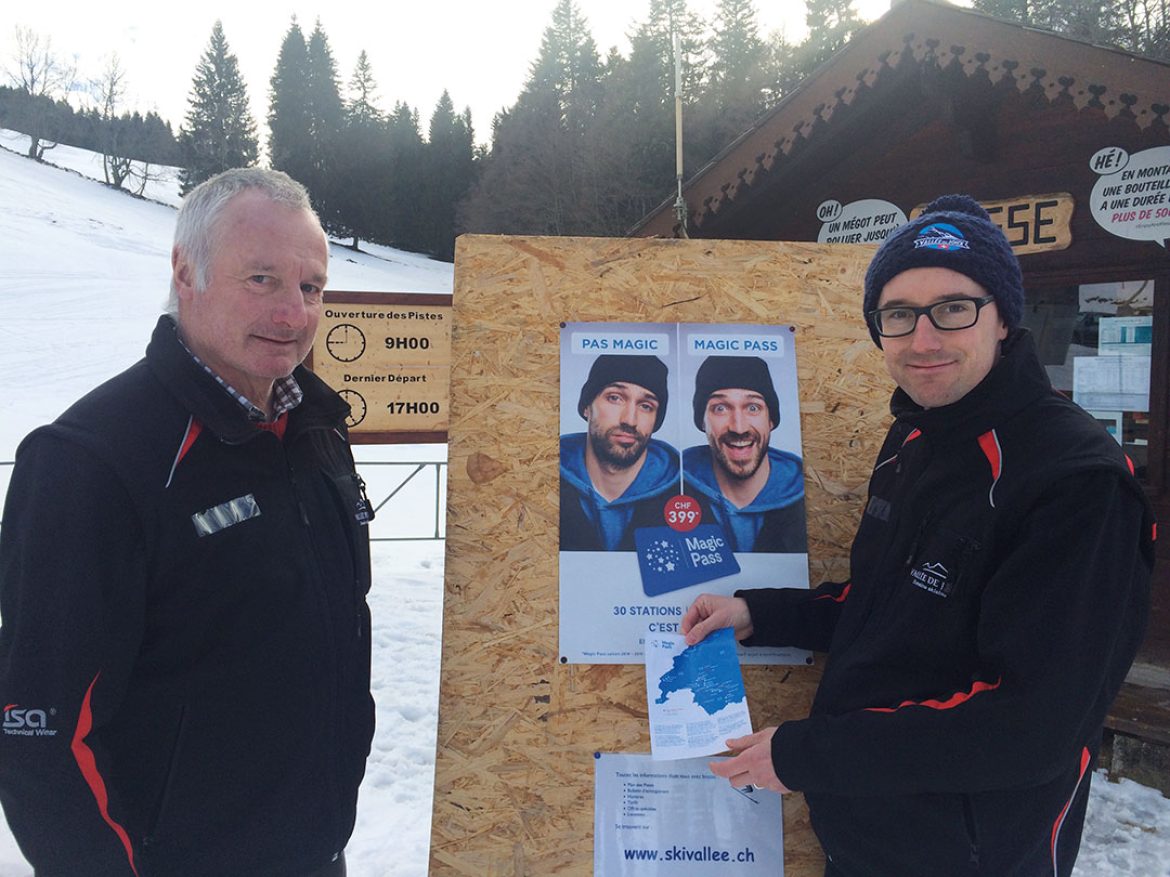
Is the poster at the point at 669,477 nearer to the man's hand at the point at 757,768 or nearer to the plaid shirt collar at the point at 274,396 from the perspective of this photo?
the man's hand at the point at 757,768

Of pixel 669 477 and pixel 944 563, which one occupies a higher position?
pixel 669 477

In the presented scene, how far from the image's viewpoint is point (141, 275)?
2709cm

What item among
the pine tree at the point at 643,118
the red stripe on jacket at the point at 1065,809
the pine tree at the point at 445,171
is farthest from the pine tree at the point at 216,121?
the red stripe on jacket at the point at 1065,809

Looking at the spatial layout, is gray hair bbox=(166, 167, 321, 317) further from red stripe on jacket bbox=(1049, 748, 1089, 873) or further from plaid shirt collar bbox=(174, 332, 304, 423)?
red stripe on jacket bbox=(1049, 748, 1089, 873)

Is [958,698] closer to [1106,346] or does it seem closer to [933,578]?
[933,578]

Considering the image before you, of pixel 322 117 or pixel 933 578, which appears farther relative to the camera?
pixel 322 117

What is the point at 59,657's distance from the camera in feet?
4.70

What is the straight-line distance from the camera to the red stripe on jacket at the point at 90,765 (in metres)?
1.46

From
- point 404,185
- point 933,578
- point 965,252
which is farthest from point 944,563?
point 404,185

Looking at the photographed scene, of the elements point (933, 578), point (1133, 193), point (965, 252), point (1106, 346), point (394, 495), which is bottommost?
point (394, 495)

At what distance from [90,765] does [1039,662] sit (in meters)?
1.72

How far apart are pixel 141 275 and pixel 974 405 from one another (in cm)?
3044

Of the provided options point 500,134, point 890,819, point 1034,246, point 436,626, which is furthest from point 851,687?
point 500,134

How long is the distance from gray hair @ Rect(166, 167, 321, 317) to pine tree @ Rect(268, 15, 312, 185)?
189 feet
